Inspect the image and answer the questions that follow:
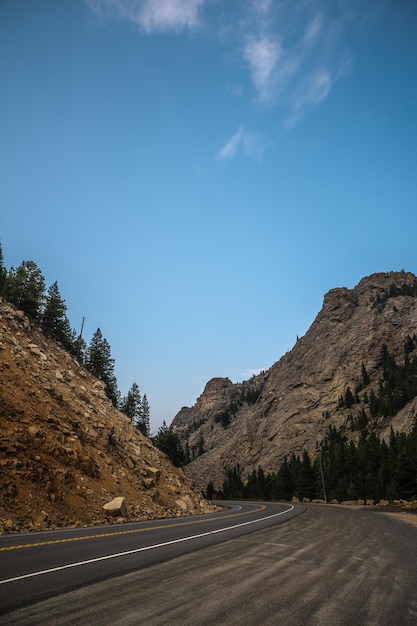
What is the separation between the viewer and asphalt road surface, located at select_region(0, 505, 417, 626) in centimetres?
480

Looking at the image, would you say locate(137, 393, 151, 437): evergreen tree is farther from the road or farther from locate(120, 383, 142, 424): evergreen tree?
the road

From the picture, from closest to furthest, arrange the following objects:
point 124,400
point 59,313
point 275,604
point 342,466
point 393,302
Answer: point 275,604
point 59,313
point 342,466
point 124,400
point 393,302

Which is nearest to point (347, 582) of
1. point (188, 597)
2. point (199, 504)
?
point (188, 597)

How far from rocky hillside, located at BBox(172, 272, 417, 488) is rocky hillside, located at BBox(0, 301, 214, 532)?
95.4 meters

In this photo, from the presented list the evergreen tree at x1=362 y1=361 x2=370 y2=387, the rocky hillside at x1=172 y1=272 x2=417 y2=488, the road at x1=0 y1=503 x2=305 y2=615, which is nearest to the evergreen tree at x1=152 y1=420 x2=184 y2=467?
the road at x1=0 y1=503 x2=305 y2=615

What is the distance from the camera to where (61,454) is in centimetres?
2200

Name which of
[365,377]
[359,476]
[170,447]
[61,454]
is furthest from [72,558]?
[365,377]

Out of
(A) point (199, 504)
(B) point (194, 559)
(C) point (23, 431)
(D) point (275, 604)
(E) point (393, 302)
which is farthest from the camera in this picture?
(E) point (393, 302)

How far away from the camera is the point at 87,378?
143 ft

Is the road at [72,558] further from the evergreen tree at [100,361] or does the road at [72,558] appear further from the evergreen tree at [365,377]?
the evergreen tree at [365,377]

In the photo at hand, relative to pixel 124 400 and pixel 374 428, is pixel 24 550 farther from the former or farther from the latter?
pixel 374 428

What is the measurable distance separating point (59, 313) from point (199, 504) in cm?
3063

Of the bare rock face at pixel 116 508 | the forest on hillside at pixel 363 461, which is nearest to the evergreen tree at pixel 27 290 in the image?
the bare rock face at pixel 116 508

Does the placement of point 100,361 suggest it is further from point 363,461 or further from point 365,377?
point 365,377
